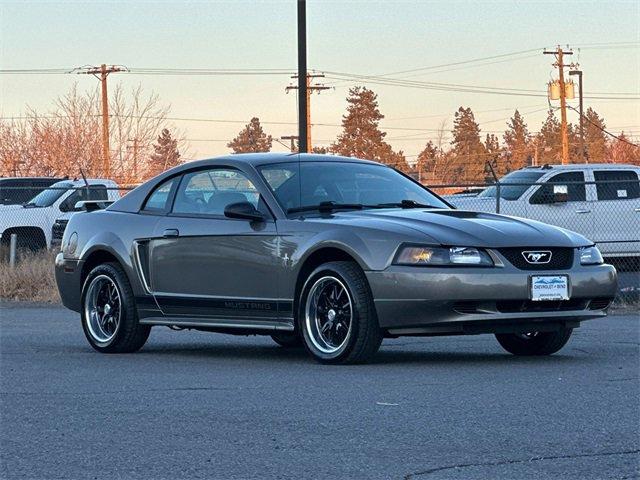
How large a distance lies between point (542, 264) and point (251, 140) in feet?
463

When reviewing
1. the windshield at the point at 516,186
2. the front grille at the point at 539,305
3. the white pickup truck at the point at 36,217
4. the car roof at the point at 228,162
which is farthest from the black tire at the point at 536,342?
the white pickup truck at the point at 36,217

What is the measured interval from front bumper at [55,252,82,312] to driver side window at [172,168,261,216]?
116 cm

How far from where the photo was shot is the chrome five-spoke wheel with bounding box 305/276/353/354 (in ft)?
31.8

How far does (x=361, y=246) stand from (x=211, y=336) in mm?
3744

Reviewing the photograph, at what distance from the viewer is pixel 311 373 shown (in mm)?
9328

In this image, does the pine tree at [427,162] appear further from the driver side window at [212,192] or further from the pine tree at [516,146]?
the driver side window at [212,192]

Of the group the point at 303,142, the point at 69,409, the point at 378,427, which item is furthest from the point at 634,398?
the point at 303,142

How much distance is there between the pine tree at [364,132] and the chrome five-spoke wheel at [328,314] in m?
106

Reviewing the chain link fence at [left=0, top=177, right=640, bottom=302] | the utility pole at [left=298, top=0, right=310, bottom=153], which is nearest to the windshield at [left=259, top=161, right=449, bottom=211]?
the utility pole at [left=298, top=0, right=310, bottom=153]

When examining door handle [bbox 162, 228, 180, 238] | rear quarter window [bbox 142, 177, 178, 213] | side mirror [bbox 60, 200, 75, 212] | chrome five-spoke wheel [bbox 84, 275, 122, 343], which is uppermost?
rear quarter window [bbox 142, 177, 178, 213]

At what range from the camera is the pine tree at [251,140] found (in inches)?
5842

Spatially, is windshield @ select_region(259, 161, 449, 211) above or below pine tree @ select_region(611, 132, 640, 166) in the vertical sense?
below

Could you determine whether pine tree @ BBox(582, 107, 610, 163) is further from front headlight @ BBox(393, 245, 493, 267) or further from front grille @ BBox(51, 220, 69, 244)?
front headlight @ BBox(393, 245, 493, 267)

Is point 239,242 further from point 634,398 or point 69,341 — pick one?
point 634,398
